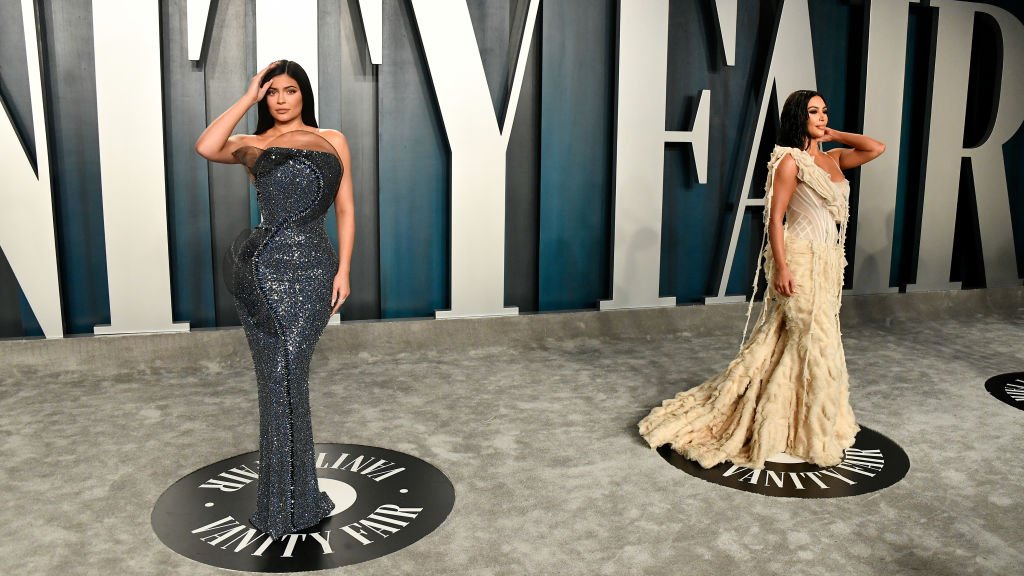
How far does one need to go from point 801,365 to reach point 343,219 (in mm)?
2194

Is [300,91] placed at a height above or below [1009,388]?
above

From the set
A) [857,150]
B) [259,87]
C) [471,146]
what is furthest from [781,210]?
[471,146]

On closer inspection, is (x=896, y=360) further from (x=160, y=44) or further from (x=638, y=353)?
(x=160, y=44)

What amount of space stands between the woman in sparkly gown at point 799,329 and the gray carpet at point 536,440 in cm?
37

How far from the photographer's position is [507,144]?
616cm

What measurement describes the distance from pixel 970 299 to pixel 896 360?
214 centimetres

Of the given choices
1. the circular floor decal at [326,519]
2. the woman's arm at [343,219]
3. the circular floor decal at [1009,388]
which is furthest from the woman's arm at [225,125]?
the circular floor decal at [1009,388]

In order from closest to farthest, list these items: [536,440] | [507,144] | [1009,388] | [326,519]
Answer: [326,519] < [536,440] < [1009,388] < [507,144]

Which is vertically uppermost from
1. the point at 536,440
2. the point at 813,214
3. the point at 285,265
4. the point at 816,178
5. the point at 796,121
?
the point at 796,121

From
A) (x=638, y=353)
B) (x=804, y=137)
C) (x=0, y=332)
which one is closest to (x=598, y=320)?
(x=638, y=353)

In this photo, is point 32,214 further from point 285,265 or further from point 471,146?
point 285,265

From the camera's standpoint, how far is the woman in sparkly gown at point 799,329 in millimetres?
3916

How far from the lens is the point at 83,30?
5289mm

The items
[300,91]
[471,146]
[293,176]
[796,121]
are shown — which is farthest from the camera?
[471,146]
